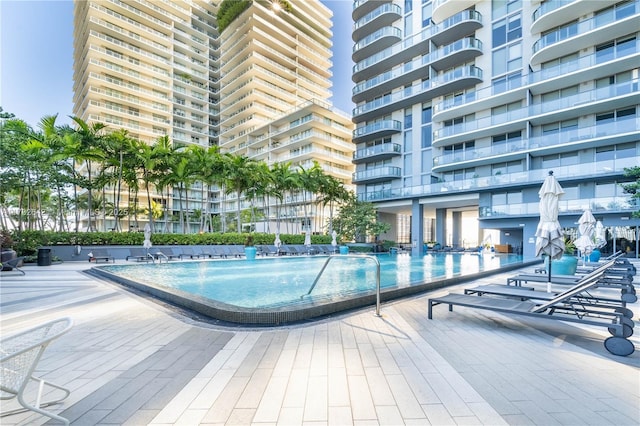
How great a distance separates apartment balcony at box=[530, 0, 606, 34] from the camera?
23.0 metres

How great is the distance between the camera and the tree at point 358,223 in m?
31.3

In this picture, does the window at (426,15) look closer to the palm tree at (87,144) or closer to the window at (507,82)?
the window at (507,82)

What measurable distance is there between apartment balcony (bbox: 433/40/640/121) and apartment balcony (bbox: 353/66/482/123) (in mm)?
1629

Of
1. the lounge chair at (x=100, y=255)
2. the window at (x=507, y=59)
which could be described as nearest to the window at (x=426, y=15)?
the window at (x=507, y=59)

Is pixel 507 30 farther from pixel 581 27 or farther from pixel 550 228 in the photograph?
pixel 550 228

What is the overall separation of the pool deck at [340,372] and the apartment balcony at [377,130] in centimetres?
3228

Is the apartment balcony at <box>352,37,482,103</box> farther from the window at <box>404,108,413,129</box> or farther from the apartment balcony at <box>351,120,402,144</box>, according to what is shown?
the apartment balcony at <box>351,120,402,144</box>

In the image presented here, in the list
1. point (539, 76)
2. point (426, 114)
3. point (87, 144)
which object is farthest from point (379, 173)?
point (87, 144)

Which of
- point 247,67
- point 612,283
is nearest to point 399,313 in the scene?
point 612,283

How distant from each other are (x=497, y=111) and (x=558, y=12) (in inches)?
313

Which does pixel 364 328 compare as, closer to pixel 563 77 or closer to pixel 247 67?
pixel 563 77

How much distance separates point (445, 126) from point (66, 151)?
105 feet

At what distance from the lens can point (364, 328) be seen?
484cm

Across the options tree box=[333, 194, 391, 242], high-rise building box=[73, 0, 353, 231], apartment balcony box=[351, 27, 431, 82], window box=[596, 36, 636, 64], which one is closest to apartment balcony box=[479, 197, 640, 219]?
tree box=[333, 194, 391, 242]
